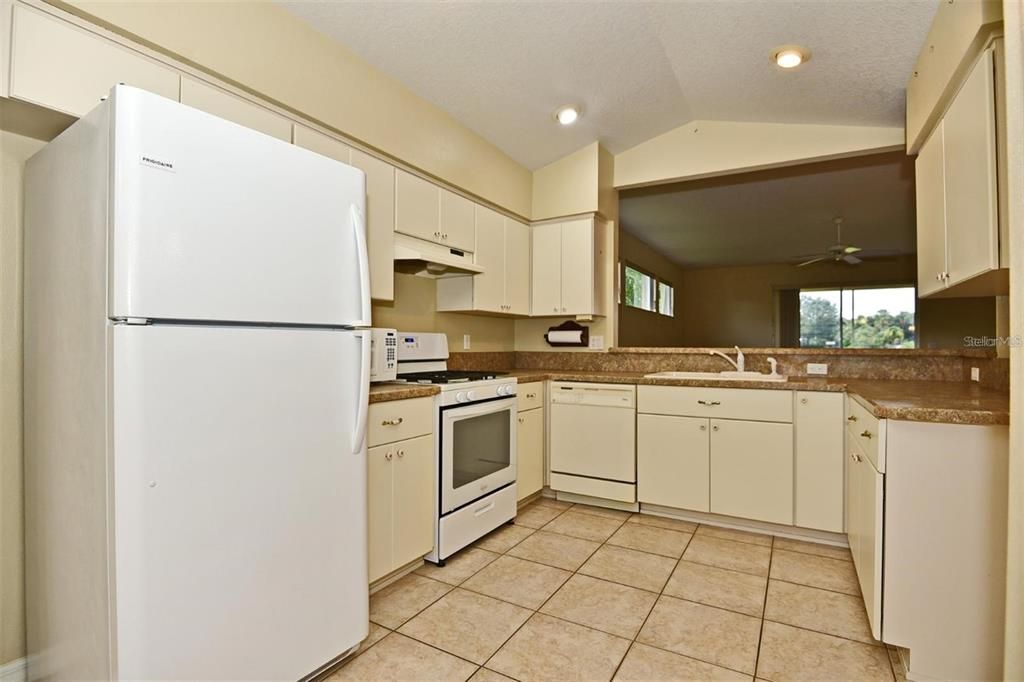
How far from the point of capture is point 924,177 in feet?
8.10

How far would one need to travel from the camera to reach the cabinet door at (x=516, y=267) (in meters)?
3.79

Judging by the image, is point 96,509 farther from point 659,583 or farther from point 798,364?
point 798,364

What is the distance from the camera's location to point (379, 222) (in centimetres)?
266

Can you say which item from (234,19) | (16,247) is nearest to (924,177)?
(234,19)

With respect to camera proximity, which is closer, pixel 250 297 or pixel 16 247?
pixel 250 297

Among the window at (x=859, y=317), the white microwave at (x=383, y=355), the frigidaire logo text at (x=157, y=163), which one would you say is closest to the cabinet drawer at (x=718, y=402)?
the white microwave at (x=383, y=355)

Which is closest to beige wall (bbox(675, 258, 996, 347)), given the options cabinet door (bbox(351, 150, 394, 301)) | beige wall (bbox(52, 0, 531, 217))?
beige wall (bbox(52, 0, 531, 217))

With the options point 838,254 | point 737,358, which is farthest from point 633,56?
point 838,254

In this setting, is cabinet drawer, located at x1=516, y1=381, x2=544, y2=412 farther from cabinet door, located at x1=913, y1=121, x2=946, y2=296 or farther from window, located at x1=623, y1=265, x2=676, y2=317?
window, located at x1=623, y1=265, x2=676, y2=317

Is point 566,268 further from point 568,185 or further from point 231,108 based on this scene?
point 231,108

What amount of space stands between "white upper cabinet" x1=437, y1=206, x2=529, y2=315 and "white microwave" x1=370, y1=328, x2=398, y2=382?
93cm

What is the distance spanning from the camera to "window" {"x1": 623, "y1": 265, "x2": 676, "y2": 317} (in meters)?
6.29

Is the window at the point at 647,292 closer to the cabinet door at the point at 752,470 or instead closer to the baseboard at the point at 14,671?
the cabinet door at the point at 752,470

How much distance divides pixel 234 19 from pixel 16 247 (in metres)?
1.12
